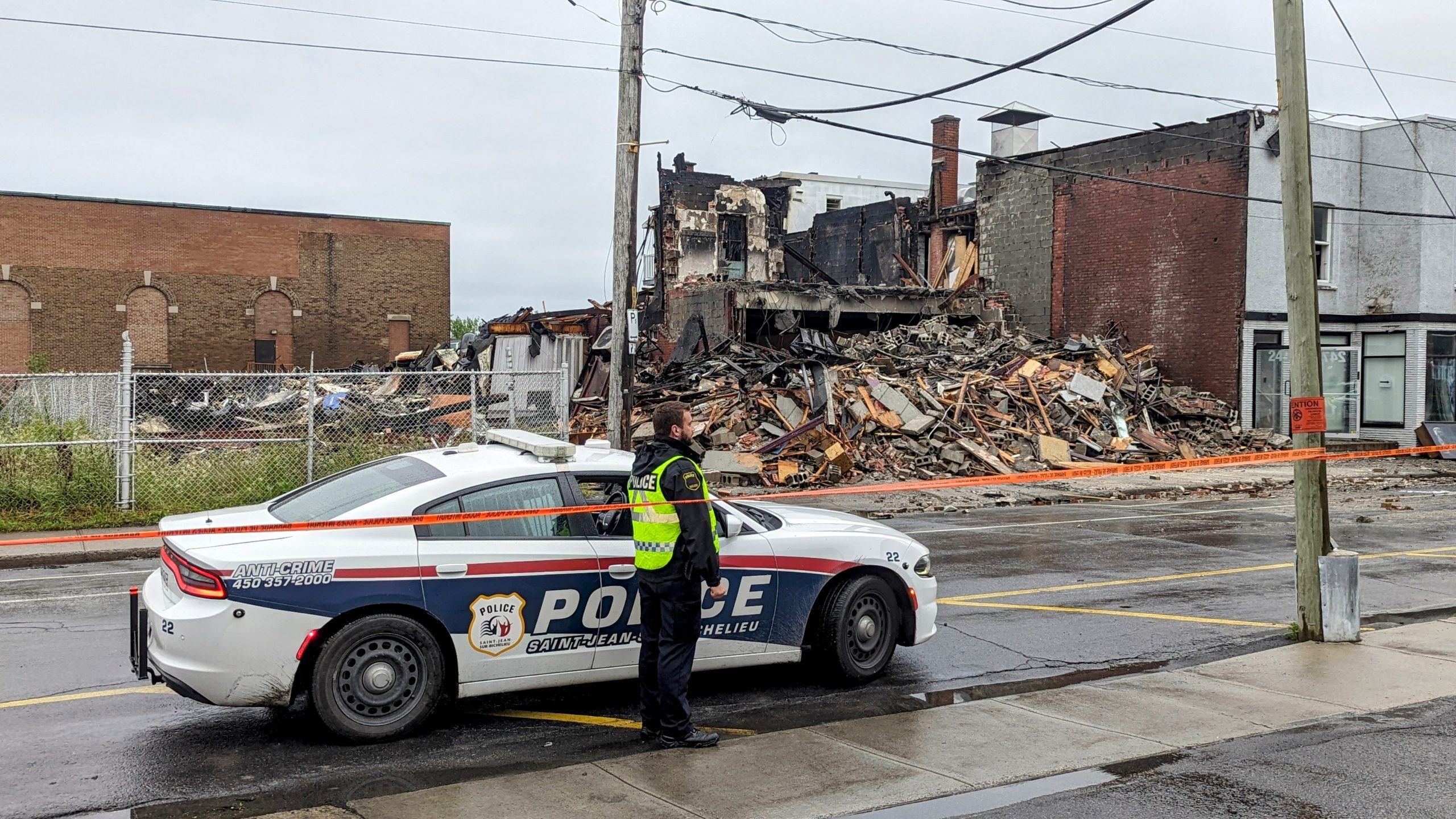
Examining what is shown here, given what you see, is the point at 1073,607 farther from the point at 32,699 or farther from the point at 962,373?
the point at 962,373

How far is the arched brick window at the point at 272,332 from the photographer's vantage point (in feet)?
167

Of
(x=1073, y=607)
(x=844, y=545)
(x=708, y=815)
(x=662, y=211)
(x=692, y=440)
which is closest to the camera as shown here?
(x=708, y=815)

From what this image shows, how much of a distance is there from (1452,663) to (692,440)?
47.0ft

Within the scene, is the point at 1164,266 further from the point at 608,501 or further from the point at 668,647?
the point at 668,647

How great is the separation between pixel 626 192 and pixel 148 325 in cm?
4062

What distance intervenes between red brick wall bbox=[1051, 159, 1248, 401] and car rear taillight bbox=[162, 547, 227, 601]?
26.8m

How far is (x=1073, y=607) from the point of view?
9938 millimetres

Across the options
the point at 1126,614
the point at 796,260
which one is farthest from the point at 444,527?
the point at 796,260

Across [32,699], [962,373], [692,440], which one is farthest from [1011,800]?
[962,373]

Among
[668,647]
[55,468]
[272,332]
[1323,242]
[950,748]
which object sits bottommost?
[950,748]

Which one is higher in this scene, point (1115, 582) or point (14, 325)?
point (14, 325)

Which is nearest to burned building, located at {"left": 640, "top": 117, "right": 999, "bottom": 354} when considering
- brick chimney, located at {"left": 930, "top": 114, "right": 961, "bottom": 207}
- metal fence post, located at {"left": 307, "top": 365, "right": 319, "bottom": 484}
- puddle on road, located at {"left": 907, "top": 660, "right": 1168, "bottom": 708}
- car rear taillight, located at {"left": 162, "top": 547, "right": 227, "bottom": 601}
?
brick chimney, located at {"left": 930, "top": 114, "right": 961, "bottom": 207}

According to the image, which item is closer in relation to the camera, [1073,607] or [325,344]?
[1073,607]

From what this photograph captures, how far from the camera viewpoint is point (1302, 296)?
8.50 metres
